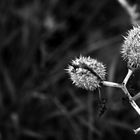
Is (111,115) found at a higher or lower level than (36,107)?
lower

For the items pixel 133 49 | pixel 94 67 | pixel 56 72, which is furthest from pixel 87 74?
pixel 56 72

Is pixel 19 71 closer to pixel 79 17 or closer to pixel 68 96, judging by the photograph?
pixel 68 96

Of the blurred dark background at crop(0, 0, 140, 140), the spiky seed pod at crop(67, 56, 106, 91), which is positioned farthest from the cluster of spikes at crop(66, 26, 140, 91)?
the blurred dark background at crop(0, 0, 140, 140)

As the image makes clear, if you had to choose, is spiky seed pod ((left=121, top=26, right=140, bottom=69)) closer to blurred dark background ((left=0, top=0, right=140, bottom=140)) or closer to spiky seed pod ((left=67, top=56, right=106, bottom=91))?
spiky seed pod ((left=67, top=56, right=106, bottom=91))

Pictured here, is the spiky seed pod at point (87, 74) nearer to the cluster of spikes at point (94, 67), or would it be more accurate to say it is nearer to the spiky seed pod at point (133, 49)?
the cluster of spikes at point (94, 67)

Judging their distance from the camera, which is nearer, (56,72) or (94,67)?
(94,67)

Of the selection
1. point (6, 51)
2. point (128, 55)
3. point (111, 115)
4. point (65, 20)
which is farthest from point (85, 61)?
point (65, 20)

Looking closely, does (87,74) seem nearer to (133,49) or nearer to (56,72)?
(133,49)
